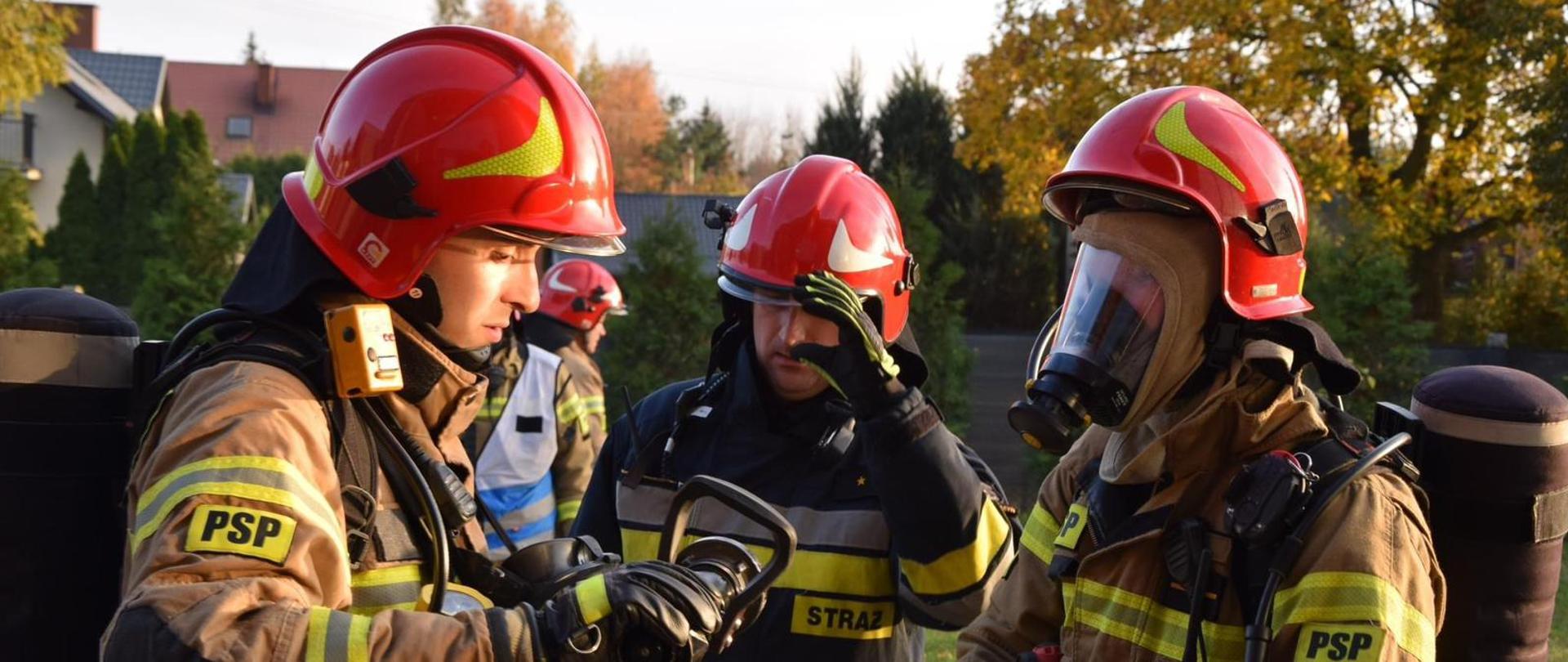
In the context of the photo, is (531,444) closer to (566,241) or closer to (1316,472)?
(566,241)

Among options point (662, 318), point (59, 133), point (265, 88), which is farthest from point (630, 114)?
point (662, 318)

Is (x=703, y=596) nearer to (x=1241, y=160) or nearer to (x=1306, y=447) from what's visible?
(x=1306, y=447)

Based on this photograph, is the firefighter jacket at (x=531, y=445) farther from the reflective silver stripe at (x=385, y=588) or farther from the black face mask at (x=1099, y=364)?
the black face mask at (x=1099, y=364)

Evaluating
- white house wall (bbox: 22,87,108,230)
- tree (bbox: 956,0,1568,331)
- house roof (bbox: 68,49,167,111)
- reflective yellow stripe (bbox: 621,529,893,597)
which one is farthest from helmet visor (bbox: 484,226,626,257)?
house roof (bbox: 68,49,167,111)

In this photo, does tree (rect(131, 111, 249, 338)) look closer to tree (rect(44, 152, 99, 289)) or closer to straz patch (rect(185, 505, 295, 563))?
straz patch (rect(185, 505, 295, 563))

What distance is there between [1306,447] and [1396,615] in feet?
1.30

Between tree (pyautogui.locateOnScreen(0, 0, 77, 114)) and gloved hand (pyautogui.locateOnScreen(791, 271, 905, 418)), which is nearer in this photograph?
gloved hand (pyautogui.locateOnScreen(791, 271, 905, 418))

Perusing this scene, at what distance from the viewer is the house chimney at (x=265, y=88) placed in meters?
67.2

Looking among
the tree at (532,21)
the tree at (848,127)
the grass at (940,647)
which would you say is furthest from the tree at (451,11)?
the grass at (940,647)

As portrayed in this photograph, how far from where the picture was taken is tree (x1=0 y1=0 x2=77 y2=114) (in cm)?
1580

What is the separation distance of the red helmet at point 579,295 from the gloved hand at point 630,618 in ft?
18.4

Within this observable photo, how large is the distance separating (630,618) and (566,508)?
4112 millimetres

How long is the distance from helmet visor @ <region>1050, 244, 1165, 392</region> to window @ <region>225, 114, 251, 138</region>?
228 ft

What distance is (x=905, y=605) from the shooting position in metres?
3.16
